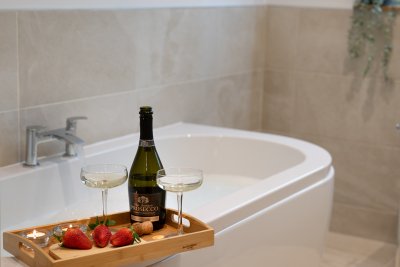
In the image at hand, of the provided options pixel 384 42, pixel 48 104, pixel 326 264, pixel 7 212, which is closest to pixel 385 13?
pixel 384 42

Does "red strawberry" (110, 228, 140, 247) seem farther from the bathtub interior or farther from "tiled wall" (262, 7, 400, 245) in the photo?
"tiled wall" (262, 7, 400, 245)

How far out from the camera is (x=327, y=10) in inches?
144

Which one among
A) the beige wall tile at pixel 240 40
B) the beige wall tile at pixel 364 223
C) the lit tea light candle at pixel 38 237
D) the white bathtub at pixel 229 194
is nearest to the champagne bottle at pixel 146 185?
the white bathtub at pixel 229 194

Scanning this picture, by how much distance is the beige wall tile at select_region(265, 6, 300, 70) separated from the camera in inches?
148

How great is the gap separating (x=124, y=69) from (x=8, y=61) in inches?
25.1

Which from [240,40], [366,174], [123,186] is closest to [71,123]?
[123,186]

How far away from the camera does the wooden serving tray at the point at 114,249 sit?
1.56 m

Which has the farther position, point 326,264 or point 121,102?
point 326,264

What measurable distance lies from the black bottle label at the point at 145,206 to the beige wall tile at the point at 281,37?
2157 mm

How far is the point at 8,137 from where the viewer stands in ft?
8.09

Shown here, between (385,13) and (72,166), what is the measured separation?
1792 mm

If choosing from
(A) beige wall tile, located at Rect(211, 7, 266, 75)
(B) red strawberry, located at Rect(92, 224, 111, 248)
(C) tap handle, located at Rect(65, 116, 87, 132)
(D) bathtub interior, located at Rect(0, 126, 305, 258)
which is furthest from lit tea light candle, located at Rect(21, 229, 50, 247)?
(A) beige wall tile, located at Rect(211, 7, 266, 75)

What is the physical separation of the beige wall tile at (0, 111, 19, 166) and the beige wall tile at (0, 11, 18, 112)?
3 centimetres

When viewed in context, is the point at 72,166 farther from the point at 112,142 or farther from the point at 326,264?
the point at 326,264
